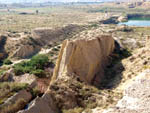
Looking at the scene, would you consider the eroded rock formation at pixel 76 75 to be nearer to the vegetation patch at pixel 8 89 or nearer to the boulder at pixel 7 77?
the vegetation patch at pixel 8 89

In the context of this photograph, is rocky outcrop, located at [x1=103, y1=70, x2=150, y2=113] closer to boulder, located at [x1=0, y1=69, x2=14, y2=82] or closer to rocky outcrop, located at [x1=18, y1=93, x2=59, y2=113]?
rocky outcrop, located at [x1=18, y1=93, x2=59, y2=113]

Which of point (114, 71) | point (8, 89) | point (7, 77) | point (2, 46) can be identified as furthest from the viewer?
point (2, 46)

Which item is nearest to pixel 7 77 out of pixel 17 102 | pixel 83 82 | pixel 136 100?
pixel 17 102

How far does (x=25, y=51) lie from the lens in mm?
44875

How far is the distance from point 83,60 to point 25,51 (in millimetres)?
26687

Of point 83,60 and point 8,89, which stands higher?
point 83,60

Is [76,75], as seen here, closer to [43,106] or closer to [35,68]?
[43,106]

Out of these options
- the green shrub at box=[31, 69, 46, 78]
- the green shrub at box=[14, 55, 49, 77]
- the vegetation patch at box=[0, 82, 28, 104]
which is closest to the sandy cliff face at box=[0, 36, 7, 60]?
the green shrub at box=[14, 55, 49, 77]

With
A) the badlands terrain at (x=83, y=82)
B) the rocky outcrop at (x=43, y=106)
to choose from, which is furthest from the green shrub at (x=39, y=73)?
the rocky outcrop at (x=43, y=106)

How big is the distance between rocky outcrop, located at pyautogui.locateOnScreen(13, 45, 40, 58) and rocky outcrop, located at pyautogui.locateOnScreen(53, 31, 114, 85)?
22141 millimetres

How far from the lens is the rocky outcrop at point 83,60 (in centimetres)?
1840

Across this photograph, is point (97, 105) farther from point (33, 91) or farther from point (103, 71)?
point (103, 71)

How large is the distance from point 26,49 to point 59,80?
103 feet

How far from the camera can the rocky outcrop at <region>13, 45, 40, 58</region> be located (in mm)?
43247
